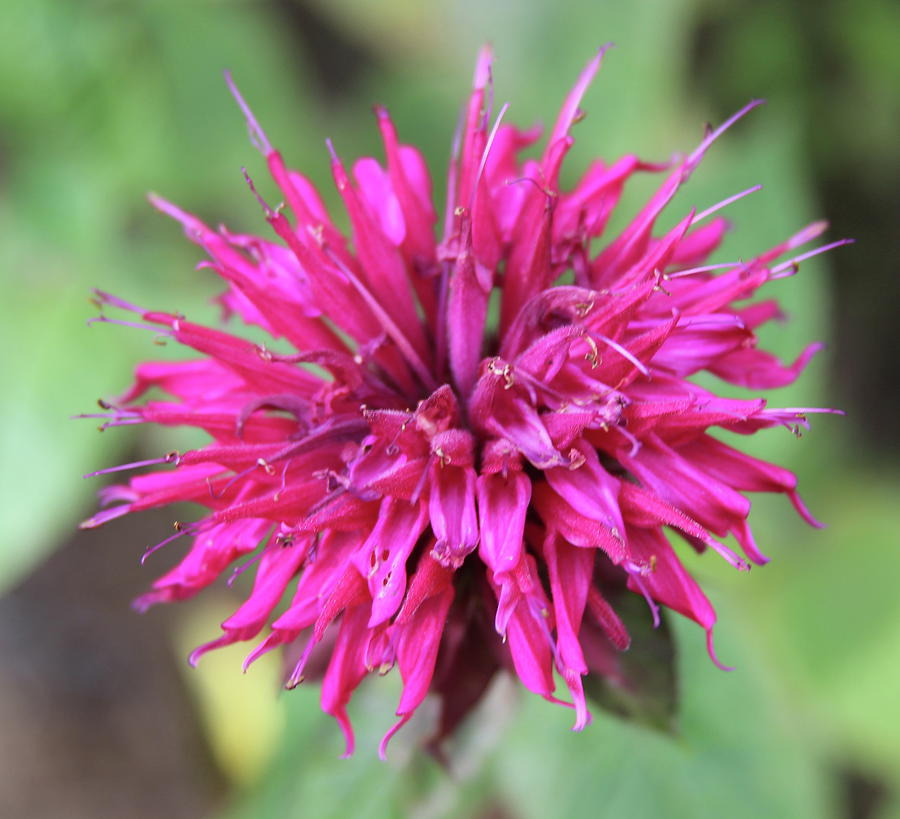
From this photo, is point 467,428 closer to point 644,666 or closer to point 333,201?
point 644,666

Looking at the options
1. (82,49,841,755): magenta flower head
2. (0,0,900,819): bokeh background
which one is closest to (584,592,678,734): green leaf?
(82,49,841,755): magenta flower head

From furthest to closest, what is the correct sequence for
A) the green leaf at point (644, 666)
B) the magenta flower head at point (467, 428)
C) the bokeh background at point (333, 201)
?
the bokeh background at point (333, 201) → the green leaf at point (644, 666) → the magenta flower head at point (467, 428)

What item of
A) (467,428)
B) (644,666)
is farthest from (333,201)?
(644,666)

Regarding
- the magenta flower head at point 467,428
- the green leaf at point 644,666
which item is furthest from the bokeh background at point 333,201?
the magenta flower head at point 467,428

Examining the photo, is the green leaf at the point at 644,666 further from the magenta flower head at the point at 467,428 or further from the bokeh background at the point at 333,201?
the bokeh background at the point at 333,201

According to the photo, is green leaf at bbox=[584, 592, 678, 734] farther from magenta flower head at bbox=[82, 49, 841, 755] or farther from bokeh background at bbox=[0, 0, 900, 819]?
bokeh background at bbox=[0, 0, 900, 819]
